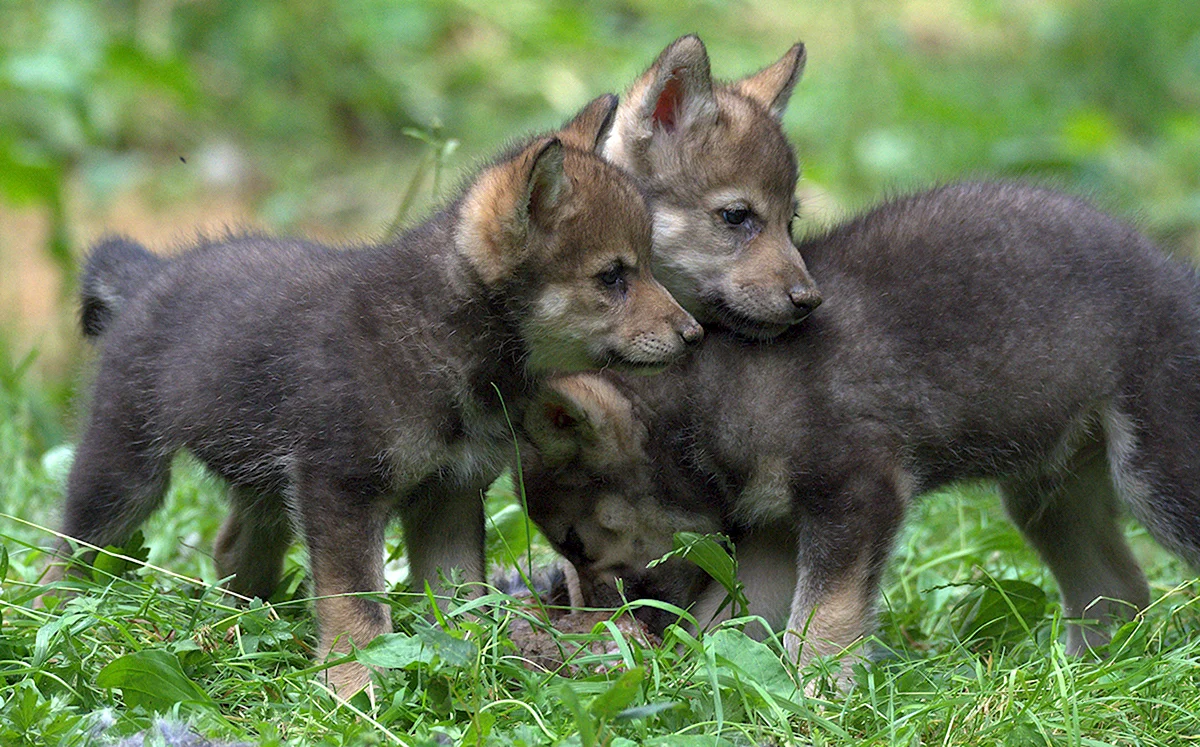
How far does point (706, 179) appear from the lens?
4496 millimetres

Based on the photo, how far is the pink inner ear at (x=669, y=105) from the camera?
4.57 m

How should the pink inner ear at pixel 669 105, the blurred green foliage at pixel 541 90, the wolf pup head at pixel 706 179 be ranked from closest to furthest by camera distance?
the wolf pup head at pixel 706 179 < the pink inner ear at pixel 669 105 < the blurred green foliage at pixel 541 90

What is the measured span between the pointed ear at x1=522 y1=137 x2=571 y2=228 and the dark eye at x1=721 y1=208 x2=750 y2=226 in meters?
0.76

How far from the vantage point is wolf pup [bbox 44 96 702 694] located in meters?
3.76

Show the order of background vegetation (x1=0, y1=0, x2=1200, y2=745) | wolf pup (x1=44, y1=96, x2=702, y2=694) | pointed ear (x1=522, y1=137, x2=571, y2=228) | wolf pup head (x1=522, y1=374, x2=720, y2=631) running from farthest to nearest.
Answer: wolf pup head (x1=522, y1=374, x2=720, y2=631) → wolf pup (x1=44, y1=96, x2=702, y2=694) → pointed ear (x1=522, y1=137, x2=571, y2=228) → background vegetation (x1=0, y1=0, x2=1200, y2=745)

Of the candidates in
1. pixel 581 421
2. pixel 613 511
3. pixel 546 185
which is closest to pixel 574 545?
pixel 613 511

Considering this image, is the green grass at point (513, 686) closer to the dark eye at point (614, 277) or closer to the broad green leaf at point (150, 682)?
the broad green leaf at point (150, 682)

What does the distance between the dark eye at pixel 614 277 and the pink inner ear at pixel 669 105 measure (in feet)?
2.82

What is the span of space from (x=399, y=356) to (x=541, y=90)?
6.90 meters

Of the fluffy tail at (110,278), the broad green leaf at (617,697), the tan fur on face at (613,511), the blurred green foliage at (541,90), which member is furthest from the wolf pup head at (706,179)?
the blurred green foliage at (541,90)

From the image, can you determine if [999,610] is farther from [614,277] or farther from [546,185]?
[546,185]

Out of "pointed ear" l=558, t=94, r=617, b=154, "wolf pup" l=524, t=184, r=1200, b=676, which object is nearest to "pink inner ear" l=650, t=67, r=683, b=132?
"pointed ear" l=558, t=94, r=617, b=154

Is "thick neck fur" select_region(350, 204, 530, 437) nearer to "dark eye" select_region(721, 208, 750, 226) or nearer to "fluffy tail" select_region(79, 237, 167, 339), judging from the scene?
"dark eye" select_region(721, 208, 750, 226)

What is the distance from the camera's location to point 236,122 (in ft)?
33.7
